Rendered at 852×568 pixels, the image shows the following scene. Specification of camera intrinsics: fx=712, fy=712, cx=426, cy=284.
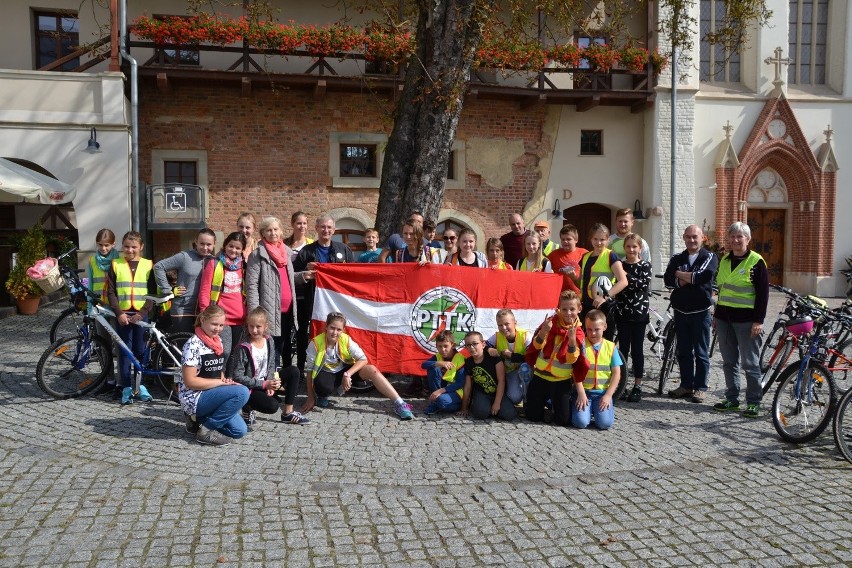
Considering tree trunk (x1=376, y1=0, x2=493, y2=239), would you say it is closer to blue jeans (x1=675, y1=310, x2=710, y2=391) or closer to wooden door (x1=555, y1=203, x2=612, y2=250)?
blue jeans (x1=675, y1=310, x2=710, y2=391)

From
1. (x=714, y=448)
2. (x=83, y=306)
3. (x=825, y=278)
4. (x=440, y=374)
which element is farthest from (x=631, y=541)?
(x=825, y=278)

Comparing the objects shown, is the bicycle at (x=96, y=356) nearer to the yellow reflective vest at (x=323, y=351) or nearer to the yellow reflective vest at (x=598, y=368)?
the yellow reflective vest at (x=323, y=351)

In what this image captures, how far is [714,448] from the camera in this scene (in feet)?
19.3

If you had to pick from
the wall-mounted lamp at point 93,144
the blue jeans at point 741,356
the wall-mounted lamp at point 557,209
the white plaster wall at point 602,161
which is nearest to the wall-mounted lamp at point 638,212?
the white plaster wall at point 602,161

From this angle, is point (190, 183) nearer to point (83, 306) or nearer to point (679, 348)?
point (83, 306)

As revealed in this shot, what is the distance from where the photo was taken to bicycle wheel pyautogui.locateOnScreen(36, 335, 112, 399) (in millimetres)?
7167

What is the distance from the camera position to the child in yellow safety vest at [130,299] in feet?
23.3

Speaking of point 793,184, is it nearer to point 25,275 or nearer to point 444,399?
point 444,399

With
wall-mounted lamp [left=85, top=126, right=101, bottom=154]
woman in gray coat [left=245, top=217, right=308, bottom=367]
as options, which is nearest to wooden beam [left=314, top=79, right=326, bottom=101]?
wall-mounted lamp [left=85, top=126, right=101, bottom=154]

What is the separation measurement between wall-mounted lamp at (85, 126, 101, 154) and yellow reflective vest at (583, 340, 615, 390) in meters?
12.4

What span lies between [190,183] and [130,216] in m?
2.45

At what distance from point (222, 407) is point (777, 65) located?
66.7 ft

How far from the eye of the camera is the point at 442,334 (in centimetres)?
705

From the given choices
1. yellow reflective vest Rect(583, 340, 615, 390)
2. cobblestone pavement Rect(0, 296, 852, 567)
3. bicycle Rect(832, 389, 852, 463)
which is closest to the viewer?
cobblestone pavement Rect(0, 296, 852, 567)
